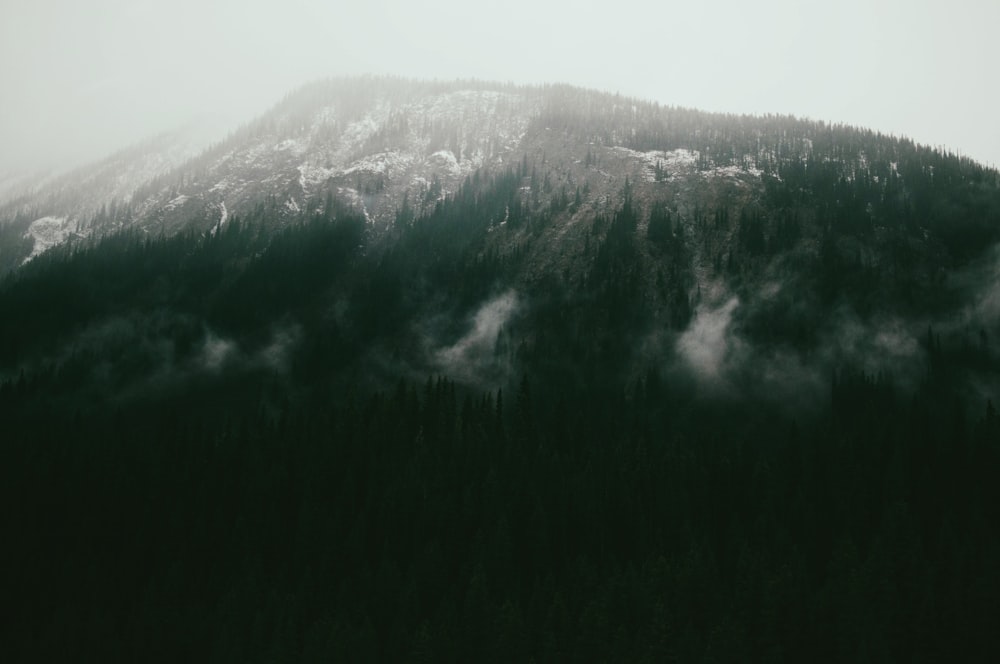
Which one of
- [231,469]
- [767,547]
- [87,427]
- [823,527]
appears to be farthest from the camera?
[87,427]

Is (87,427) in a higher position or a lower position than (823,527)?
lower

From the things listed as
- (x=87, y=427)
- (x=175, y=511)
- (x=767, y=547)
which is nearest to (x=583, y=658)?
(x=767, y=547)

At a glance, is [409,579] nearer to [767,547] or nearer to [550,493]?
[550,493]

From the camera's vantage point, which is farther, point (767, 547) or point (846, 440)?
point (846, 440)

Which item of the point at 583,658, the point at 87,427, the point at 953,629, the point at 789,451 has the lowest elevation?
the point at 87,427

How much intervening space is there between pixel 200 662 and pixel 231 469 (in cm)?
4712

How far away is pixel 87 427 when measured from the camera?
562ft

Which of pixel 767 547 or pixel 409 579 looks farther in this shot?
pixel 767 547

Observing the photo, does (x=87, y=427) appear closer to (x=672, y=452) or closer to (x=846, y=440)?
(x=672, y=452)

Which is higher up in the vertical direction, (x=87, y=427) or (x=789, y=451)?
(x=789, y=451)

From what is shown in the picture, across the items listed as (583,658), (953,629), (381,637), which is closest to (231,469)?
(381,637)

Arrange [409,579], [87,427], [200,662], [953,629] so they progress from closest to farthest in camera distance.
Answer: [953,629], [200,662], [409,579], [87,427]

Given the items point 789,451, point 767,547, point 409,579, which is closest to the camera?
point 409,579

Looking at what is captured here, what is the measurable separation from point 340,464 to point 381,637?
4687 cm
